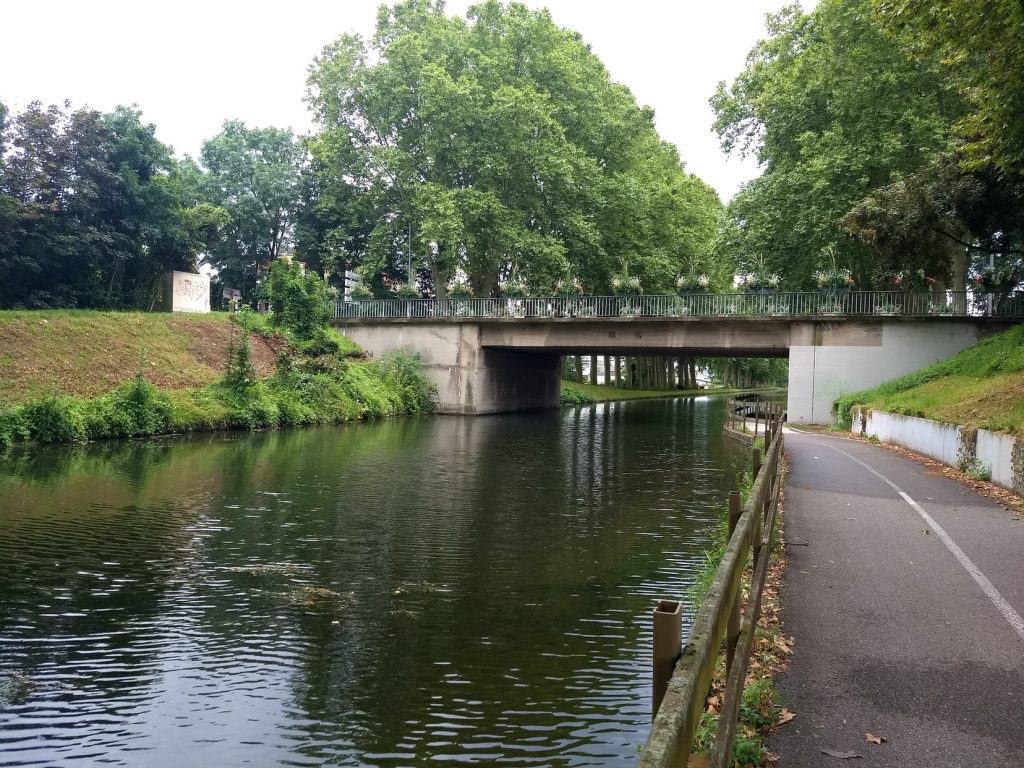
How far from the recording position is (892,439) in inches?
987

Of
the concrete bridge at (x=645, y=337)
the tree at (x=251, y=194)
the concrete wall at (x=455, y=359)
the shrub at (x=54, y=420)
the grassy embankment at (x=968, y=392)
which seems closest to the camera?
the grassy embankment at (x=968, y=392)

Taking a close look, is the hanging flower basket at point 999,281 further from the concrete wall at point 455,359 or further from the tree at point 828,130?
the concrete wall at point 455,359

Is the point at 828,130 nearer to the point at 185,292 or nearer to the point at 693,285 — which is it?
the point at 693,285

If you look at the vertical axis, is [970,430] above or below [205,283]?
below

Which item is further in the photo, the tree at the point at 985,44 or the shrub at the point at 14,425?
the shrub at the point at 14,425

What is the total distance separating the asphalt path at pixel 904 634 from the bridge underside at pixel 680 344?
23114mm

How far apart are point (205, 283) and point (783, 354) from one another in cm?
3304

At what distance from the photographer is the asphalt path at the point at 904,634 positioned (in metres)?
4.76

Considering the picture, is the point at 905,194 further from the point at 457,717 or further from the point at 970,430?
the point at 457,717

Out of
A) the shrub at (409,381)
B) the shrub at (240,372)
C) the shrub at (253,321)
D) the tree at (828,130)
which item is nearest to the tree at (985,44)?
the tree at (828,130)

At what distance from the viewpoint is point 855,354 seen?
115ft

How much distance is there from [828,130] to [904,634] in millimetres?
34837

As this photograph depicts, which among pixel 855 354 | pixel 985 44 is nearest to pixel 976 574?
pixel 985 44

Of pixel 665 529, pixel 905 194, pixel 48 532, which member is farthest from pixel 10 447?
pixel 905 194
